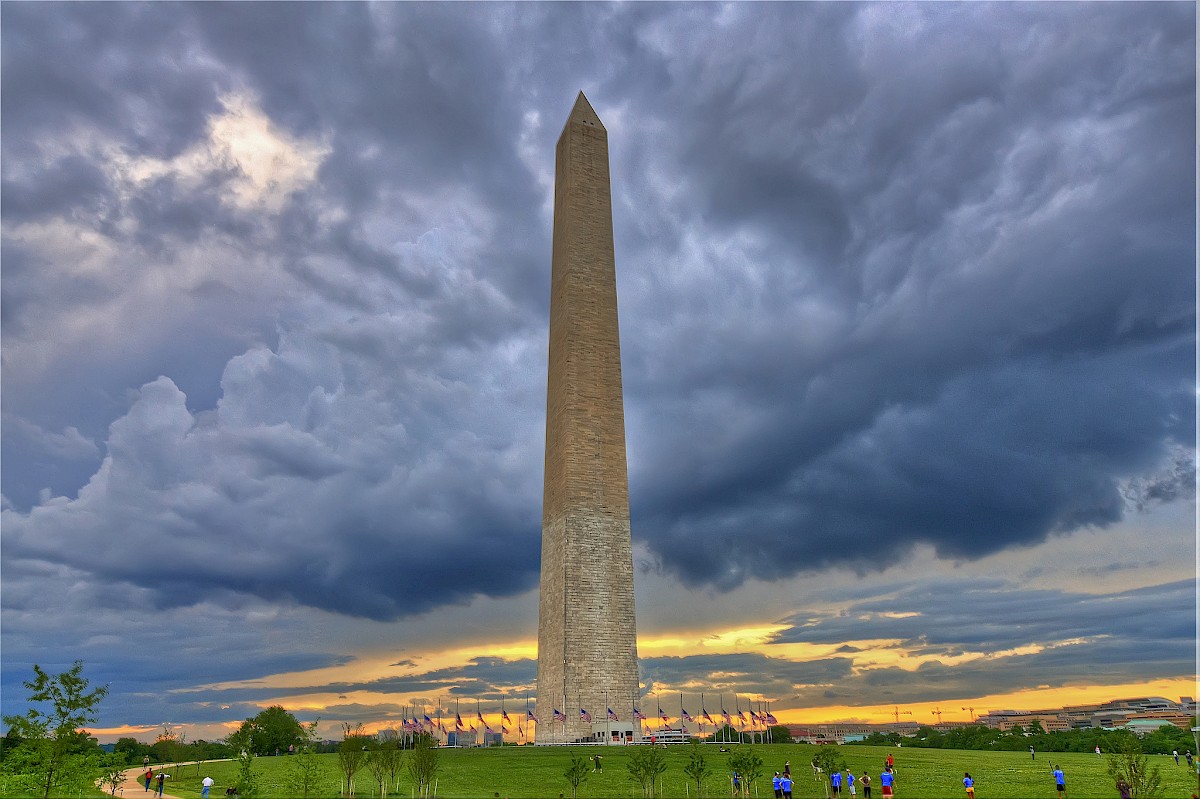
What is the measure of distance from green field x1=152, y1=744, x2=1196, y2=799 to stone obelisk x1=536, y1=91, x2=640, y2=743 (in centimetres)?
470

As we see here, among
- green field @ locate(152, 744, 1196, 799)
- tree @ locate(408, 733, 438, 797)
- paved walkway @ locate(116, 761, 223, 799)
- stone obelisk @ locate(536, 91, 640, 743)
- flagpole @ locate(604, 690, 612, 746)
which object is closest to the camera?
tree @ locate(408, 733, 438, 797)

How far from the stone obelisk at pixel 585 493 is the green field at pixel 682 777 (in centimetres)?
470

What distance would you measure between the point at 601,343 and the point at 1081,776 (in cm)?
3815

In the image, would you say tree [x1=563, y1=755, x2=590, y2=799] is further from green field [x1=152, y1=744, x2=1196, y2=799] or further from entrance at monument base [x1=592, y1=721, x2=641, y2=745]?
entrance at monument base [x1=592, y1=721, x2=641, y2=745]

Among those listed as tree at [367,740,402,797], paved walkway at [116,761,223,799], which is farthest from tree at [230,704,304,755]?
tree at [367,740,402,797]

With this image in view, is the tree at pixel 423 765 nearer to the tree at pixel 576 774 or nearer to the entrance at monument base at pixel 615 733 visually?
the tree at pixel 576 774

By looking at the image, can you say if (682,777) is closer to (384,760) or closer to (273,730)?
(384,760)

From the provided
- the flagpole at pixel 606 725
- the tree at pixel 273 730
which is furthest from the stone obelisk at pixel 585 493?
the tree at pixel 273 730

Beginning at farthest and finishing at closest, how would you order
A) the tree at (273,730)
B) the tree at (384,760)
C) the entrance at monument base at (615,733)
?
the tree at (273,730), the entrance at monument base at (615,733), the tree at (384,760)

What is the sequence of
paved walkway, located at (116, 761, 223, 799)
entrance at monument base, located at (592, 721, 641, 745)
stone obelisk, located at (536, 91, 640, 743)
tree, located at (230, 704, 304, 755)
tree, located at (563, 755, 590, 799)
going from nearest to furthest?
tree, located at (563, 755, 590, 799) < paved walkway, located at (116, 761, 223, 799) < entrance at monument base, located at (592, 721, 641, 745) < stone obelisk, located at (536, 91, 640, 743) < tree, located at (230, 704, 304, 755)

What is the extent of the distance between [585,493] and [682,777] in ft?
73.9

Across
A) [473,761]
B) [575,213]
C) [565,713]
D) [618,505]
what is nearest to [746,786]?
[473,761]

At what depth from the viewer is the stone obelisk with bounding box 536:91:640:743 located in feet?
185

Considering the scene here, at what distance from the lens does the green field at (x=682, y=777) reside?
35.3 m
